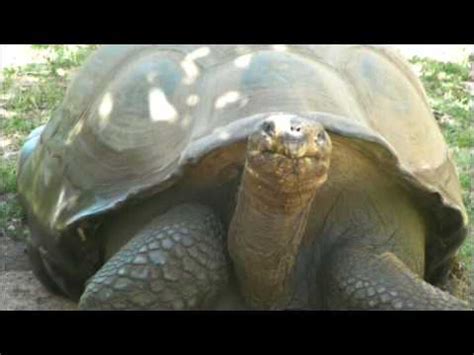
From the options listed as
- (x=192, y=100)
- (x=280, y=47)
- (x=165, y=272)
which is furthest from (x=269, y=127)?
(x=280, y=47)

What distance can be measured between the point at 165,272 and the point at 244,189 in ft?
1.47

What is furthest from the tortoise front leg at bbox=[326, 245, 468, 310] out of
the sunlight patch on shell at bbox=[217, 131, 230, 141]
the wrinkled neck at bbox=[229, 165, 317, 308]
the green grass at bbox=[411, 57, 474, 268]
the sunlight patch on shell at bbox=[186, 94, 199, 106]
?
the green grass at bbox=[411, 57, 474, 268]

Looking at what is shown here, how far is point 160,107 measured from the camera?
3.75 metres

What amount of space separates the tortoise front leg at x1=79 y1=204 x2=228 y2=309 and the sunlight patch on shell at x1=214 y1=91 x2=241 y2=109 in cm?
42

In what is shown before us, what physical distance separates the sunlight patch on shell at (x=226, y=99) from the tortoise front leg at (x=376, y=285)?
653 millimetres

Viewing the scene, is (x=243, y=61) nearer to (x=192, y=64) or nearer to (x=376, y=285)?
(x=192, y=64)

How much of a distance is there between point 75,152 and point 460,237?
155cm

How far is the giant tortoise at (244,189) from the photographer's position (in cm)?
336

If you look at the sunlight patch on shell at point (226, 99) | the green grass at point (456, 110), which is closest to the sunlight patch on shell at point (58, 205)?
the sunlight patch on shell at point (226, 99)

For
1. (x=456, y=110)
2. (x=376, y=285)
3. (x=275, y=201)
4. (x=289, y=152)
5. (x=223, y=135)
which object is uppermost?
(x=289, y=152)

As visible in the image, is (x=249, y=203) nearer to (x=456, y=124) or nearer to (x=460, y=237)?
(x=460, y=237)

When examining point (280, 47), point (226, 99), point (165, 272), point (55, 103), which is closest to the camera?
point (165, 272)

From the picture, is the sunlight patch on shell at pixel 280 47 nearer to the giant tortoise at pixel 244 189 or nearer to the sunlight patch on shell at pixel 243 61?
the giant tortoise at pixel 244 189

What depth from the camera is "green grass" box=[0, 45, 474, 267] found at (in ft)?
17.9
